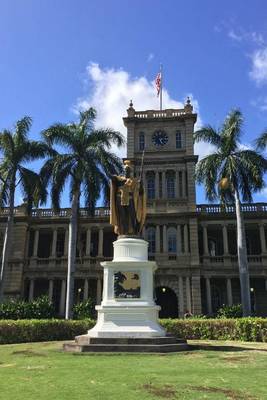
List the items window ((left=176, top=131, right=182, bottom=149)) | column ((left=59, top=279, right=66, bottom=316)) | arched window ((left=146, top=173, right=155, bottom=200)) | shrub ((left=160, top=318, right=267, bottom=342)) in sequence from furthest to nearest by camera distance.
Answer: window ((left=176, top=131, right=182, bottom=149)), arched window ((left=146, top=173, right=155, bottom=200)), column ((left=59, top=279, right=66, bottom=316)), shrub ((left=160, top=318, right=267, bottom=342))

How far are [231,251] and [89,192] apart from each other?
62.2ft

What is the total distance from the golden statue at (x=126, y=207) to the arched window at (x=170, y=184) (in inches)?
923

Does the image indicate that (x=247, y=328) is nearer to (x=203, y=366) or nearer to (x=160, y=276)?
(x=203, y=366)

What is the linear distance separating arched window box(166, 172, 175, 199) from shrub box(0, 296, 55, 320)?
16.5 meters

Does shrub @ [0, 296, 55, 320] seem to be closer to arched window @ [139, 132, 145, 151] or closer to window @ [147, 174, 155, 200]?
window @ [147, 174, 155, 200]

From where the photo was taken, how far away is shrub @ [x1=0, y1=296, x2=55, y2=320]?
23828mm

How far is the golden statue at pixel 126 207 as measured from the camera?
1484 centimetres

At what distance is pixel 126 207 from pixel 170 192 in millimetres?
23977

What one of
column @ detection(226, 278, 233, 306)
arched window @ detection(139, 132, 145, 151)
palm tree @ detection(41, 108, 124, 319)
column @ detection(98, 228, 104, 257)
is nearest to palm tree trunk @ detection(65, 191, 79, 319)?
palm tree @ detection(41, 108, 124, 319)

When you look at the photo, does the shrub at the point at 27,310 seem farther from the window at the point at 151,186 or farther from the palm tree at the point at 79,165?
the window at the point at 151,186

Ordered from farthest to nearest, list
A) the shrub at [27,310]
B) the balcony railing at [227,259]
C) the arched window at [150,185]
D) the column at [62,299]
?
the arched window at [150,185] → the column at [62,299] → the balcony railing at [227,259] → the shrub at [27,310]

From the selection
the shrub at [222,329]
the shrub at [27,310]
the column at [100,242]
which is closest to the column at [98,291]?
the column at [100,242]

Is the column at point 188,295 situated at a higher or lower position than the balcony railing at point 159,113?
lower

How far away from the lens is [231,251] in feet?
131
